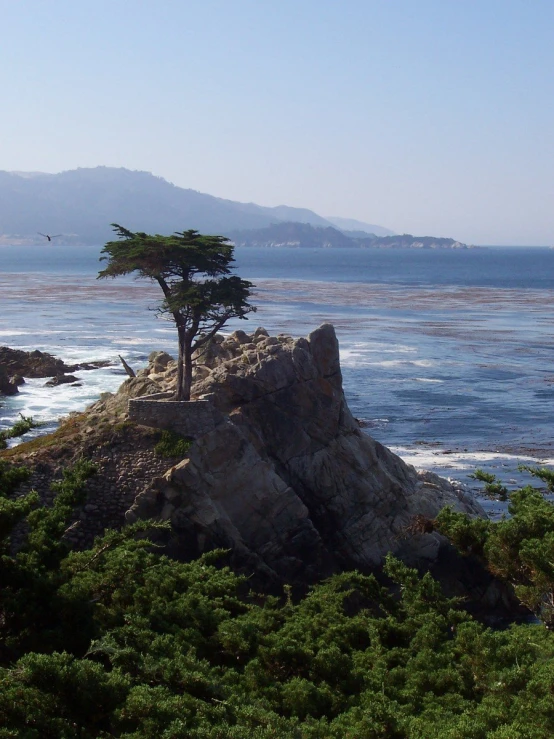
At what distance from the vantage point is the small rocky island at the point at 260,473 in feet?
77.0

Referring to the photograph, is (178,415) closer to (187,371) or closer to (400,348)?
(187,371)

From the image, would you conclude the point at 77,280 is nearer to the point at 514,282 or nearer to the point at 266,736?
the point at 514,282

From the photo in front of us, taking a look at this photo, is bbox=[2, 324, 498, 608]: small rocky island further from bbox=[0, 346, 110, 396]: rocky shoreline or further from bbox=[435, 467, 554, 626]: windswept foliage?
bbox=[0, 346, 110, 396]: rocky shoreline

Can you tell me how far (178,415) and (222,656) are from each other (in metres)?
9.56

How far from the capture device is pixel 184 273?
95.2 feet

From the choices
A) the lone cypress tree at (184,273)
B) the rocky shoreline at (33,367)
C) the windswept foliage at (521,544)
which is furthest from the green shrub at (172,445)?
the rocky shoreline at (33,367)

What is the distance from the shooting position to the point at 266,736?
12.1 m

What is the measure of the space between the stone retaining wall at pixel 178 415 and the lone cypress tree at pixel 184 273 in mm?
2307

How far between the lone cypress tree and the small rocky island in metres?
1.35

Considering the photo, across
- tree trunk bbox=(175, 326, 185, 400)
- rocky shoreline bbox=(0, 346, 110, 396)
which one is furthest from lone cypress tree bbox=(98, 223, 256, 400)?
rocky shoreline bbox=(0, 346, 110, 396)

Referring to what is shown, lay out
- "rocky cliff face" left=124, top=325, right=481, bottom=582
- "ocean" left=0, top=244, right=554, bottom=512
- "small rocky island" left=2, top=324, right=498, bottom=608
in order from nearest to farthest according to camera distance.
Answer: "small rocky island" left=2, top=324, right=498, bottom=608 → "rocky cliff face" left=124, top=325, right=481, bottom=582 → "ocean" left=0, top=244, right=554, bottom=512

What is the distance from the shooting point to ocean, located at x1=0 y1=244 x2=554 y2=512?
43.2 meters

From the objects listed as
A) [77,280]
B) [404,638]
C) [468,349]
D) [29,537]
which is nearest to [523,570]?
[404,638]

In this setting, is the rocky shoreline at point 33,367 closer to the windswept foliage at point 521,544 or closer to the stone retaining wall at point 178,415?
the stone retaining wall at point 178,415
